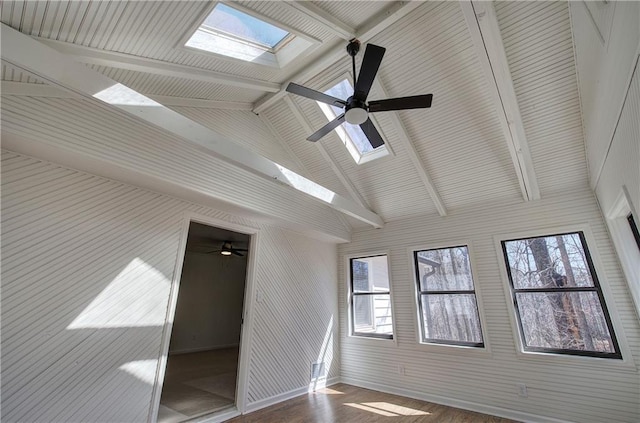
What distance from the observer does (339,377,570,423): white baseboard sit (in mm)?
3420

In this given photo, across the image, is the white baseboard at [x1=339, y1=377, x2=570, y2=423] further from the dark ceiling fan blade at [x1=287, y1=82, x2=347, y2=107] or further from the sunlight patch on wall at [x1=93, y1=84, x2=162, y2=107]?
the sunlight patch on wall at [x1=93, y1=84, x2=162, y2=107]

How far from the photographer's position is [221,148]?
2633mm

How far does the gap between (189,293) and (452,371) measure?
264 inches

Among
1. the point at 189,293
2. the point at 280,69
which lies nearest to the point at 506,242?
the point at 280,69

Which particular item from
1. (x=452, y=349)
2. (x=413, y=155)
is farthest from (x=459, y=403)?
(x=413, y=155)

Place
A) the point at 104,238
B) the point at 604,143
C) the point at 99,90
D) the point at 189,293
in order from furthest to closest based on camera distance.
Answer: the point at 189,293
the point at 104,238
the point at 604,143
the point at 99,90

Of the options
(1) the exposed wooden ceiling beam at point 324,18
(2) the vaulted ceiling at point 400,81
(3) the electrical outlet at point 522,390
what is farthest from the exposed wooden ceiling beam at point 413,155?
(3) the electrical outlet at point 522,390

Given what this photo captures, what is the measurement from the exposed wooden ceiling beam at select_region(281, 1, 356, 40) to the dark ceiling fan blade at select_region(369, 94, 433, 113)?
38.1 inches

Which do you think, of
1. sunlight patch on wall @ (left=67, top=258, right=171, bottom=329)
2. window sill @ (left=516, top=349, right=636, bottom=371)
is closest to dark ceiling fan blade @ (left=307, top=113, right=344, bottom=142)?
sunlight patch on wall @ (left=67, top=258, right=171, bottom=329)

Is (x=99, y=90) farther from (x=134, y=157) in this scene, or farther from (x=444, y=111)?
(x=444, y=111)

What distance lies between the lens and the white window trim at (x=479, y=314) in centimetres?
398

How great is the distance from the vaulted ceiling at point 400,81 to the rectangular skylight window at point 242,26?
27 cm

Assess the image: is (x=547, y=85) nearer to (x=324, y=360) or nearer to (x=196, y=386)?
(x=324, y=360)

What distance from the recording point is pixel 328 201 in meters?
3.79
